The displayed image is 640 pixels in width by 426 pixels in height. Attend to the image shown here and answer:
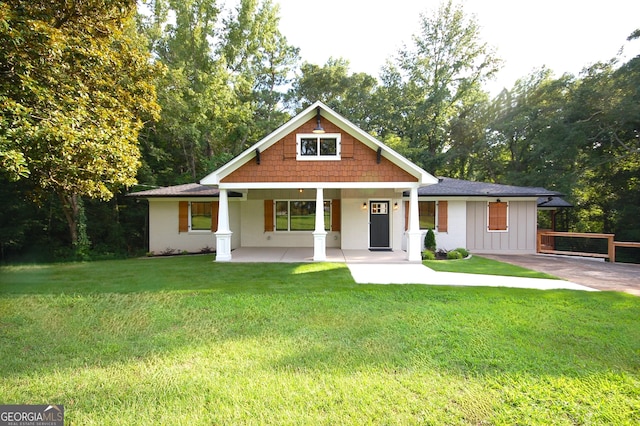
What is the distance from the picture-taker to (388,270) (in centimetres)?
879

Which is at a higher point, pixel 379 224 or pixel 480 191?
pixel 480 191

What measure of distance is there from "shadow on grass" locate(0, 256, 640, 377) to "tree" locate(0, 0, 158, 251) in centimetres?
279

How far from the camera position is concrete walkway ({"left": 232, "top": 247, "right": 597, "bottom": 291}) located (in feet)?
23.8

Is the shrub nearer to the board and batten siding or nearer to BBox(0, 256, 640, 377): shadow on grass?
the board and batten siding

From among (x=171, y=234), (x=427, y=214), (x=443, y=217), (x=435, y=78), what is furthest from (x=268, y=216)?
(x=435, y=78)

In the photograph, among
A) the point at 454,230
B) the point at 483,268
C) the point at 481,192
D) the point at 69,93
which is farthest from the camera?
the point at 454,230

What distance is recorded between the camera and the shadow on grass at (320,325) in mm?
3496

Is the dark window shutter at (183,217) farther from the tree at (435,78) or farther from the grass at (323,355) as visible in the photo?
the tree at (435,78)

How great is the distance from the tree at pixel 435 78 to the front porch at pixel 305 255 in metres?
13.7

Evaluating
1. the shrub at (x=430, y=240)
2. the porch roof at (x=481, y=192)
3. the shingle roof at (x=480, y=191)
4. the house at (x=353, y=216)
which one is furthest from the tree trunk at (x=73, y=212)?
the shrub at (x=430, y=240)

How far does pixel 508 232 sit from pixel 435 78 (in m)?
16.2

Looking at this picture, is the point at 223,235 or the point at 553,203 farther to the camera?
the point at 553,203

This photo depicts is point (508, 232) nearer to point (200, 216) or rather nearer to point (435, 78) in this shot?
point (200, 216)

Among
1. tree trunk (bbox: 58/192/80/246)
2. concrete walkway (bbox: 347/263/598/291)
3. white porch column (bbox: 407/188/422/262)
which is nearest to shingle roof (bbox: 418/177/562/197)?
white porch column (bbox: 407/188/422/262)
